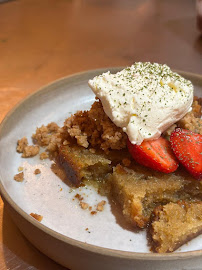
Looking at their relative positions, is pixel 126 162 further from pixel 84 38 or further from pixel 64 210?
pixel 84 38

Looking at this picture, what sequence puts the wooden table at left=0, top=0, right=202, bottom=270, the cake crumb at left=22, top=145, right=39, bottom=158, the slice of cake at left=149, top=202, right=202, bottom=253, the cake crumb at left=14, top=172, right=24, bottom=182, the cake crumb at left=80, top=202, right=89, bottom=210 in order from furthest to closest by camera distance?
the wooden table at left=0, top=0, right=202, bottom=270, the cake crumb at left=22, top=145, right=39, bottom=158, the cake crumb at left=14, top=172, right=24, bottom=182, the cake crumb at left=80, top=202, right=89, bottom=210, the slice of cake at left=149, top=202, right=202, bottom=253

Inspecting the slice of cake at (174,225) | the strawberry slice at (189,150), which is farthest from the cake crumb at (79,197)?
the strawberry slice at (189,150)

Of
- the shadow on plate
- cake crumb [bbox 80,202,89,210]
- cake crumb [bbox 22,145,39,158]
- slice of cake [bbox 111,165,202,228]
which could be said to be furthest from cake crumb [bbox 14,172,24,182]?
slice of cake [bbox 111,165,202,228]

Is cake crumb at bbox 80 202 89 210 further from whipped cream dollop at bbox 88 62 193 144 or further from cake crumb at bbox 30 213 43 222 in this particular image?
whipped cream dollop at bbox 88 62 193 144

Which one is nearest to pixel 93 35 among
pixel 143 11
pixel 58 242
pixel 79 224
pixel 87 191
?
pixel 143 11

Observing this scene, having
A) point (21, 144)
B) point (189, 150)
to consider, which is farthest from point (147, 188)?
point (21, 144)

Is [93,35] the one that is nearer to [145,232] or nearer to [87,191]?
[87,191]

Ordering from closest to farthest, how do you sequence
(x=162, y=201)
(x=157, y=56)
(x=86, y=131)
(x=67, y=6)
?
(x=162, y=201) < (x=86, y=131) < (x=157, y=56) < (x=67, y=6)
